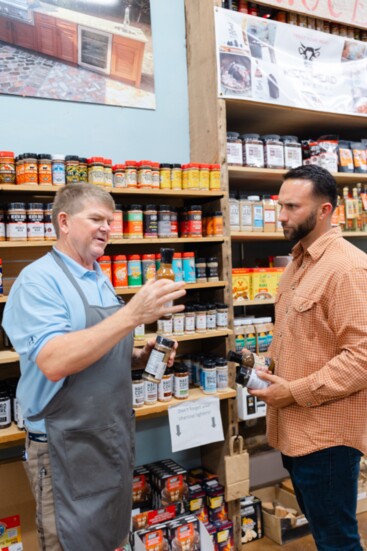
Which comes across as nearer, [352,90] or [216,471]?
[216,471]

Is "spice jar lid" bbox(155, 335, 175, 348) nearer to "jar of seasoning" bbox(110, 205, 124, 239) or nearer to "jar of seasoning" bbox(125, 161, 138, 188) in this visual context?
"jar of seasoning" bbox(110, 205, 124, 239)

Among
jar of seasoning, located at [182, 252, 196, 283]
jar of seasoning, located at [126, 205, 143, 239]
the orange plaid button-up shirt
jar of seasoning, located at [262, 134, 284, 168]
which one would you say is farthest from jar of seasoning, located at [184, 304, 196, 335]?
jar of seasoning, located at [262, 134, 284, 168]

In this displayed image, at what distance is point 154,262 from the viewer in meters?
2.59

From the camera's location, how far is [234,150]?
286 centimetres

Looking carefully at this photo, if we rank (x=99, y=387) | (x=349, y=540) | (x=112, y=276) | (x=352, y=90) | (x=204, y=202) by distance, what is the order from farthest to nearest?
(x=352, y=90) < (x=204, y=202) < (x=112, y=276) < (x=349, y=540) < (x=99, y=387)

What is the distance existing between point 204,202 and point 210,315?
719 mm

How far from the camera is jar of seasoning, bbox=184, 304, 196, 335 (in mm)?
2623

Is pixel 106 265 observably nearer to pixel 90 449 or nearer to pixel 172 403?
pixel 172 403

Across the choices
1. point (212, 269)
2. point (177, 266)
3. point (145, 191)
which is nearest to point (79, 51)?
point (145, 191)

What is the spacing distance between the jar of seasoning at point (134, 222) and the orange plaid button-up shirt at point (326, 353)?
936 millimetres

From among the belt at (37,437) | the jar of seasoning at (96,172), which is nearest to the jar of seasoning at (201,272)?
the jar of seasoning at (96,172)

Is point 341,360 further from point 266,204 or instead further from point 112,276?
point 266,204

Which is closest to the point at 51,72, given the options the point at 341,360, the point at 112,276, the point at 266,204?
the point at 112,276

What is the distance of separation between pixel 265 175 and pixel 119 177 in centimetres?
104
